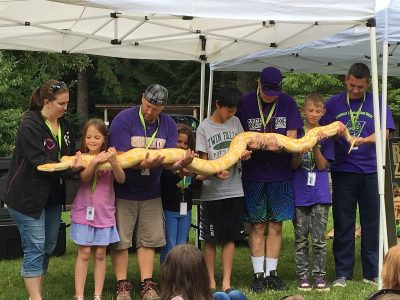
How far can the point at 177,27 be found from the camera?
24.2ft

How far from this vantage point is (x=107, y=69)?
30031 mm

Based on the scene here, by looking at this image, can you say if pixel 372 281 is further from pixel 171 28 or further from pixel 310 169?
pixel 171 28

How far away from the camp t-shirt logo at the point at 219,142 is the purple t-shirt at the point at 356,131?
1.18m

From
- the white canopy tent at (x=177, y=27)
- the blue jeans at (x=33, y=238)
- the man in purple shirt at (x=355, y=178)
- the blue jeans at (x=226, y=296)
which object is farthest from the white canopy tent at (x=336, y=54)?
the blue jeans at (x=33, y=238)

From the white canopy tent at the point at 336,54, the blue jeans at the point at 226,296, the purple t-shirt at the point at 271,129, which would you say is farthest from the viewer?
the white canopy tent at the point at 336,54

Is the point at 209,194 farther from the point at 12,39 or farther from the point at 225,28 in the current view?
the point at 12,39

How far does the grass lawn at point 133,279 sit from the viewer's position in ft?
20.3

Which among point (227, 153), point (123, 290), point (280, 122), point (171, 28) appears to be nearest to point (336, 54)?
point (171, 28)

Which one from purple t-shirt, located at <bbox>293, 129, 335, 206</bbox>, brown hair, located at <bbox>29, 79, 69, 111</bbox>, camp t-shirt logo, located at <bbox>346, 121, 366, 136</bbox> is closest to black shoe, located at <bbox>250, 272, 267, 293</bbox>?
purple t-shirt, located at <bbox>293, 129, 335, 206</bbox>

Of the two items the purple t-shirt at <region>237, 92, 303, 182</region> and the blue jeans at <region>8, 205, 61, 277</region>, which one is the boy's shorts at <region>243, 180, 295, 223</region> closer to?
the purple t-shirt at <region>237, 92, 303, 182</region>

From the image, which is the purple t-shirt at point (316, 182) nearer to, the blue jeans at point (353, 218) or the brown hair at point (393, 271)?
the blue jeans at point (353, 218)

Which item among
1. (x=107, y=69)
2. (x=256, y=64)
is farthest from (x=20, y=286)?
(x=107, y=69)

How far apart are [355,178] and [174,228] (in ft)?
6.64

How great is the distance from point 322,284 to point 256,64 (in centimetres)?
443
